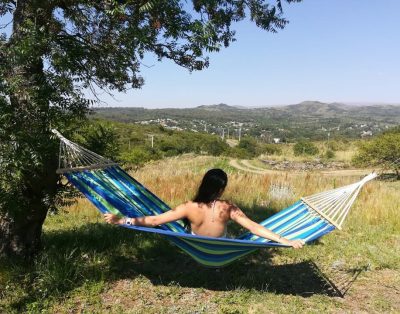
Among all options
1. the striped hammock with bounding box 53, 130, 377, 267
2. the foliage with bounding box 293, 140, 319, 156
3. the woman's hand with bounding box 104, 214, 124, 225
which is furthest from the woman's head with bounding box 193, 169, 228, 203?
the foliage with bounding box 293, 140, 319, 156

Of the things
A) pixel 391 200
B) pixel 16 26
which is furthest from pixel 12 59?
pixel 391 200

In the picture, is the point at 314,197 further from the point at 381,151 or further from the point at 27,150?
the point at 381,151

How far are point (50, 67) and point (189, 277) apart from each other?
2114 millimetres

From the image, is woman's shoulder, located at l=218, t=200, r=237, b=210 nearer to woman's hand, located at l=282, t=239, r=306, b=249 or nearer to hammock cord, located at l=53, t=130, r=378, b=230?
woman's hand, located at l=282, t=239, r=306, b=249

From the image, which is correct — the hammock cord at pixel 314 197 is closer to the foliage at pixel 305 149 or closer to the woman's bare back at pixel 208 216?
the woman's bare back at pixel 208 216

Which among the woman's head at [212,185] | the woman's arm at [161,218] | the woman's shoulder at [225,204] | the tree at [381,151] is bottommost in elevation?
the tree at [381,151]

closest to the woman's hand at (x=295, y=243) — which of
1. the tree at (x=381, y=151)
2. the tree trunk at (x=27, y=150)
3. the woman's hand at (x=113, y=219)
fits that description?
the woman's hand at (x=113, y=219)

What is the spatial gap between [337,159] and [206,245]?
24.3 metres

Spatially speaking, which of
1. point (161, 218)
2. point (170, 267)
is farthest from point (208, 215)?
point (170, 267)

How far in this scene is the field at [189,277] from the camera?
3.27m

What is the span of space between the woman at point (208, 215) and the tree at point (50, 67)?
2.30ft

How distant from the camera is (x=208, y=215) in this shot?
341 centimetres

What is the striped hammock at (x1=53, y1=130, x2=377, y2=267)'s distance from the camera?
10.4ft

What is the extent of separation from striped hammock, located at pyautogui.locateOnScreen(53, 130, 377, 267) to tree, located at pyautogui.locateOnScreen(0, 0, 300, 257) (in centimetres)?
24
